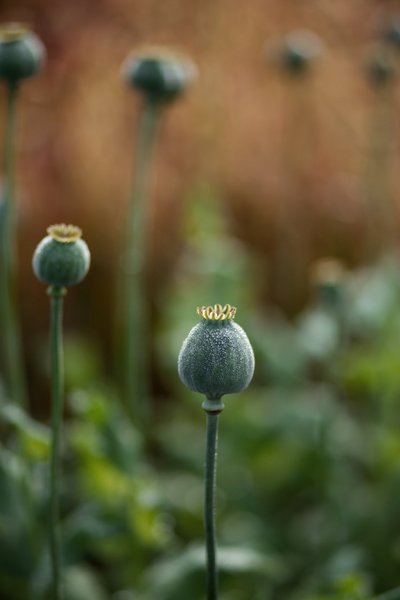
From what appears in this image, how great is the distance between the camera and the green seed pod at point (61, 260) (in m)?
1.06

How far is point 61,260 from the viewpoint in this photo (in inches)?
41.6

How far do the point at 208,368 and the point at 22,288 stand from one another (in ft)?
6.23

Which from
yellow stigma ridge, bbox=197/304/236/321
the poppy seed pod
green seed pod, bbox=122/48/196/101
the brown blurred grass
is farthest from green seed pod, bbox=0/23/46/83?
the brown blurred grass

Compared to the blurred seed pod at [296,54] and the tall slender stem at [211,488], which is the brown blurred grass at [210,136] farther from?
the tall slender stem at [211,488]

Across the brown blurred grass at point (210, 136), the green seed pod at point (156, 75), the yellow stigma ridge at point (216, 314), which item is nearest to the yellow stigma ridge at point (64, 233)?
the yellow stigma ridge at point (216, 314)

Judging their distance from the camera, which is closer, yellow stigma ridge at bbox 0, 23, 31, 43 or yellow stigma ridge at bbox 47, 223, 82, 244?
yellow stigma ridge at bbox 47, 223, 82, 244

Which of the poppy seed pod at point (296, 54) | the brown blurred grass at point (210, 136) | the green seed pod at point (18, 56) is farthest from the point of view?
the brown blurred grass at point (210, 136)

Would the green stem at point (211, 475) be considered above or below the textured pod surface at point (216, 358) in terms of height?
below

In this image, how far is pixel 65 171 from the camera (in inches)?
128

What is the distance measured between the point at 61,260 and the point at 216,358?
0.23 metres

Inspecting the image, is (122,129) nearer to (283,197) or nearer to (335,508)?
(283,197)

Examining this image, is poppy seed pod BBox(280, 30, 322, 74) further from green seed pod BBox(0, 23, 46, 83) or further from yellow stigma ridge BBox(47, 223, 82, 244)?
yellow stigma ridge BBox(47, 223, 82, 244)

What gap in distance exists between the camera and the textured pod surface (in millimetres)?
931

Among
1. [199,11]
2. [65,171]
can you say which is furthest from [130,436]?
[199,11]
